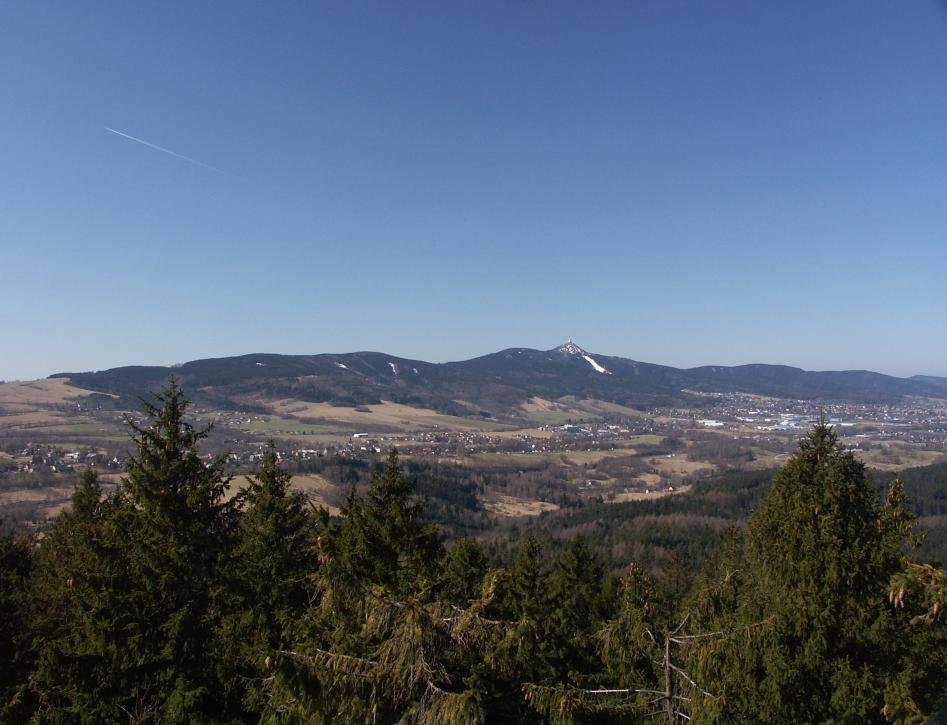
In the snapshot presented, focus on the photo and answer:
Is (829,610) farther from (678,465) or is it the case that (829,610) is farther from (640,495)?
(678,465)

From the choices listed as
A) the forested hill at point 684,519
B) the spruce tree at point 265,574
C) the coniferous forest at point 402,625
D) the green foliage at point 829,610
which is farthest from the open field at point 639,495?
the green foliage at point 829,610

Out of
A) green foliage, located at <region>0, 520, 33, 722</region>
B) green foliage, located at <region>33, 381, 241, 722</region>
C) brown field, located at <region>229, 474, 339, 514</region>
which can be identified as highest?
green foliage, located at <region>33, 381, 241, 722</region>

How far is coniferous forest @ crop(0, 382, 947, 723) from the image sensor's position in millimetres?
6223

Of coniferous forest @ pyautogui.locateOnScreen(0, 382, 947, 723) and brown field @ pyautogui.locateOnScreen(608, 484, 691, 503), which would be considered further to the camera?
brown field @ pyautogui.locateOnScreen(608, 484, 691, 503)

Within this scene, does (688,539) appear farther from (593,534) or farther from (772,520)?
(772,520)

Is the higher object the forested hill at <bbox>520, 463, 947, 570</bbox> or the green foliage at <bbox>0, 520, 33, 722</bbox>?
the green foliage at <bbox>0, 520, 33, 722</bbox>

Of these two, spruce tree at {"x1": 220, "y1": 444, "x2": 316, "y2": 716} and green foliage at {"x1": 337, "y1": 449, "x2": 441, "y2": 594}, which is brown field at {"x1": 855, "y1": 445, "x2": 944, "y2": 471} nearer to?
green foliage at {"x1": 337, "y1": 449, "x2": 441, "y2": 594}

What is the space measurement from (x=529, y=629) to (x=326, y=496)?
9763cm

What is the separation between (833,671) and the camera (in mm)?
10672

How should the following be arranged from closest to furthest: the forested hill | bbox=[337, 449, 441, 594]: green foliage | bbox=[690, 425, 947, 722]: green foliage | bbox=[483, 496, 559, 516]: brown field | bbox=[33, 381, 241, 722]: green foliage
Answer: bbox=[690, 425, 947, 722]: green foliage < bbox=[33, 381, 241, 722]: green foliage < bbox=[337, 449, 441, 594]: green foliage < the forested hill < bbox=[483, 496, 559, 516]: brown field

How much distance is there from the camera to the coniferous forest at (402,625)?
245 inches

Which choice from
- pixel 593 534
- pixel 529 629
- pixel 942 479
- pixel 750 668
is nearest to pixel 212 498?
pixel 529 629

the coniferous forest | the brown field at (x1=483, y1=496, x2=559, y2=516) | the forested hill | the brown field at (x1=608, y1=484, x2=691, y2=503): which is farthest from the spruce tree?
the brown field at (x1=608, y1=484, x2=691, y2=503)

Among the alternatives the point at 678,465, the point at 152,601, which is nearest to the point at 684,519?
the point at 678,465
